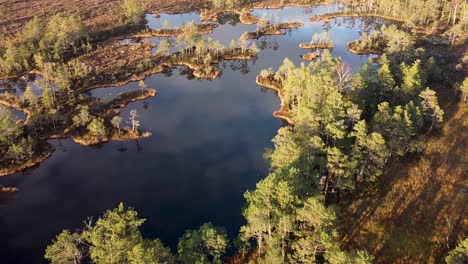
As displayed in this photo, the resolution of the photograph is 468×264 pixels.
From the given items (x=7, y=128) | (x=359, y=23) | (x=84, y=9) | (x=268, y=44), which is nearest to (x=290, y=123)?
(x=268, y=44)

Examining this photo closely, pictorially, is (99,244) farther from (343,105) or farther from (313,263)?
(343,105)

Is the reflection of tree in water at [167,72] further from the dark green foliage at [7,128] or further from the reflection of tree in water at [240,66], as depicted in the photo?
the dark green foliage at [7,128]

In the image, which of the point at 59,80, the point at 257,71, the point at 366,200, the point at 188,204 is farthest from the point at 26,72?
the point at 366,200

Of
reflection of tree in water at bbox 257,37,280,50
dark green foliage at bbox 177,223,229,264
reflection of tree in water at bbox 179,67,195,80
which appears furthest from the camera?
reflection of tree in water at bbox 257,37,280,50

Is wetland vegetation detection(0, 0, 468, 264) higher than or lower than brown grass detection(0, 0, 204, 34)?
lower

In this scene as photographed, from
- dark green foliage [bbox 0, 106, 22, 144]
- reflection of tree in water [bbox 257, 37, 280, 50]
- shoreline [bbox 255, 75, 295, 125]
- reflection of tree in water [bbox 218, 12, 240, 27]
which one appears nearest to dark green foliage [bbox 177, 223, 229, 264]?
shoreline [bbox 255, 75, 295, 125]

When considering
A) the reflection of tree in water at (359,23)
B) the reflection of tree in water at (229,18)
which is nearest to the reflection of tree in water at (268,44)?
the reflection of tree in water at (229,18)

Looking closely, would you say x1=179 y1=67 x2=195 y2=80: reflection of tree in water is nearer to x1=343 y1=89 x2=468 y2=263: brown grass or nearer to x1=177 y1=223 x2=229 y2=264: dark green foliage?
x1=343 y1=89 x2=468 y2=263: brown grass
